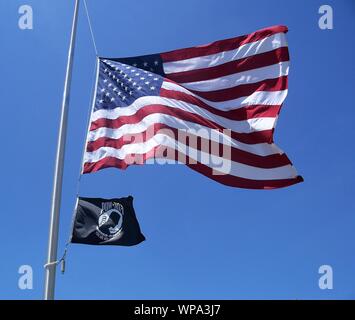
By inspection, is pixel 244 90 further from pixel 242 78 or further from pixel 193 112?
pixel 193 112

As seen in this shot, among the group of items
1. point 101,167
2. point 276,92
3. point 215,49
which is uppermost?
point 215,49

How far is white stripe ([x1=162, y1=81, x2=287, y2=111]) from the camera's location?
41.2 feet

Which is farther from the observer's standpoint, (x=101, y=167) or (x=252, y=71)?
(x=252, y=71)

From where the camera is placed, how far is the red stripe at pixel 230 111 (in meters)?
12.7

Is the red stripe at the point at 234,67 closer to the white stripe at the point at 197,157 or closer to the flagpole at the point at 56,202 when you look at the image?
the white stripe at the point at 197,157

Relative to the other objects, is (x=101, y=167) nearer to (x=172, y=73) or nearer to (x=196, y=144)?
(x=196, y=144)

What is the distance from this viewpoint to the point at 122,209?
1102 cm

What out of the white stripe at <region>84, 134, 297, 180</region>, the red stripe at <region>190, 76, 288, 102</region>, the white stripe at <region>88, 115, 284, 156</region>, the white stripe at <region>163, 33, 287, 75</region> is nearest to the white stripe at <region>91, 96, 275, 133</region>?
the white stripe at <region>88, 115, 284, 156</region>

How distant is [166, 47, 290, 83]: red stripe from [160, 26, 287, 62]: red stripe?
0.33 metres

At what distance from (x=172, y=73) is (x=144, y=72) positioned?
631mm

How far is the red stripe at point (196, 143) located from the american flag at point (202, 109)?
2 centimetres

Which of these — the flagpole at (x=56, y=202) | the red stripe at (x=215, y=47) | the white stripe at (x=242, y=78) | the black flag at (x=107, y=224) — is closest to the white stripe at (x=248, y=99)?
the white stripe at (x=242, y=78)

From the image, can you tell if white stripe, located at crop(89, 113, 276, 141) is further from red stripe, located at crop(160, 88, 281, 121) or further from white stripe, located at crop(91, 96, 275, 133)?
red stripe, located at crop(160, 88, 281, 121)
